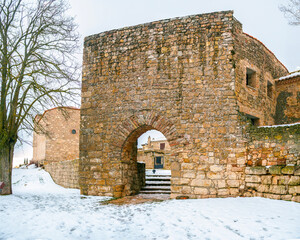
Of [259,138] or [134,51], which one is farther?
[134,51]

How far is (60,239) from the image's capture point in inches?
174

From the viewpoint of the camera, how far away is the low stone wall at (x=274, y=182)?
21.5 feet

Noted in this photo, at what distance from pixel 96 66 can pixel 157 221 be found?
585 centimetres

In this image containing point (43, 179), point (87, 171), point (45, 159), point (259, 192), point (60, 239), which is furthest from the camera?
point (45, 159)

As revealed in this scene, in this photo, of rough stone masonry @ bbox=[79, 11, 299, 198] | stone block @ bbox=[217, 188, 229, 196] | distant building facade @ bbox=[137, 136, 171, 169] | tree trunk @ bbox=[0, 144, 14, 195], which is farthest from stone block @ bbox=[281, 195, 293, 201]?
distant building facade @ bbox=[137, 136, 171, 169]

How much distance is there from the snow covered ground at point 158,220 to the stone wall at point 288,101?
5172 millimetres

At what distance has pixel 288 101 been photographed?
10828 millimetres

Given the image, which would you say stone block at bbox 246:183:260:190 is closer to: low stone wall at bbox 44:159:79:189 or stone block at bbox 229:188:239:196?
stone block at bbox 229:188:239:196

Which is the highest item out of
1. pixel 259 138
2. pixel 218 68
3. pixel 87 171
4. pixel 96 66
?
pixel 96 66

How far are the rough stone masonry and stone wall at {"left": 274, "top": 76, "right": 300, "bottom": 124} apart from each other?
53.1 inches

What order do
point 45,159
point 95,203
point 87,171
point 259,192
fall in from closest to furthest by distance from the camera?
point 259,192 < point 95,203 < point 87,171 < point 45,159

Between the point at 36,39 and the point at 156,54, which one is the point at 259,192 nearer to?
the point at 156,54

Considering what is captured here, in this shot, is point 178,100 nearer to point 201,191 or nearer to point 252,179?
point 201,191

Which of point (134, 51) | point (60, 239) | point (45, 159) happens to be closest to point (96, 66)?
point (134, 51)
